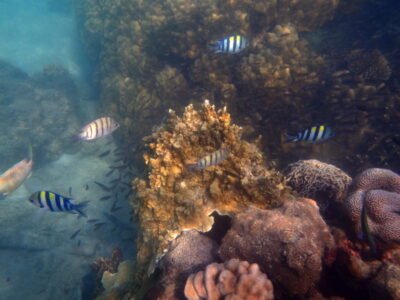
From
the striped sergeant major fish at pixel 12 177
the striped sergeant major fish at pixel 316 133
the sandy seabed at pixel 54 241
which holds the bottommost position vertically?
the sandy seabed at pixel 54 241

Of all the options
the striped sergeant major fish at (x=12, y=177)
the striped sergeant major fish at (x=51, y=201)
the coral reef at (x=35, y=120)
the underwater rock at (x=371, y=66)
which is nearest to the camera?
the striped sergeant major fish at (x=51, y=201)

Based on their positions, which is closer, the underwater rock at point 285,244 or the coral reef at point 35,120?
the underwater rock at point 285,244

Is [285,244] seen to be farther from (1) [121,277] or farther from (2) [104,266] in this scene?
(2) [104,266]

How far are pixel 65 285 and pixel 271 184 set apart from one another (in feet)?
22.7

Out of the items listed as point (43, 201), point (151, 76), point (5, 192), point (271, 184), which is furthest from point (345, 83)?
point (5, 192)

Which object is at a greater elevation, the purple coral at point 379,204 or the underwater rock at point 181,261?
the purple coral at point 379,204

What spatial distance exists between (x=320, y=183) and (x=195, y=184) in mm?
1967

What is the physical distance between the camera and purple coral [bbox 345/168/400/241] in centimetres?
282

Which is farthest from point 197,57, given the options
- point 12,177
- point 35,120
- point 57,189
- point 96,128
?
point 35,120

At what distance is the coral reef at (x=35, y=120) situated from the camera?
10820 millimetres

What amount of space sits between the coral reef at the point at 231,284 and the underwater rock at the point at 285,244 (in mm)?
343

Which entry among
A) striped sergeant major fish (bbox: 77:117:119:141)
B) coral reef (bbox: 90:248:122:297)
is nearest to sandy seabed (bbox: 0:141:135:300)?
coral reef (bbox: 90:248:122:297)

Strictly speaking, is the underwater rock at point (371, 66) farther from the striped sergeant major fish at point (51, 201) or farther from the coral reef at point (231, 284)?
the striped sergeant major fish at point (51, 201)

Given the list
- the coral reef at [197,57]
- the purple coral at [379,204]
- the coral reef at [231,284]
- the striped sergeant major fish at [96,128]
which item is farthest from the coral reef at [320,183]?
the striped sergeant major fish at [96,128]
